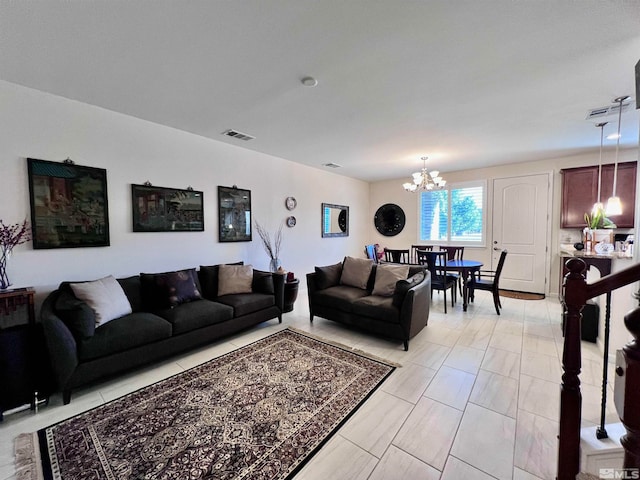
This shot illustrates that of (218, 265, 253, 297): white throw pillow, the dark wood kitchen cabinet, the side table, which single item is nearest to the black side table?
(218, 265, 253, 297): white throw pillow

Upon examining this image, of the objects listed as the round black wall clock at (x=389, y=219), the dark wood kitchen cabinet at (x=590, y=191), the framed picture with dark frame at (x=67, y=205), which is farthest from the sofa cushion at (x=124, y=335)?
the dark wood kitchen cabinet at (x=590, y=191)

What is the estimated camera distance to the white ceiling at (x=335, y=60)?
1647 millimetres

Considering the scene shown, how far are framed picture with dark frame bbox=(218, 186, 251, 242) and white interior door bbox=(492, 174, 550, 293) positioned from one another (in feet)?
16.5

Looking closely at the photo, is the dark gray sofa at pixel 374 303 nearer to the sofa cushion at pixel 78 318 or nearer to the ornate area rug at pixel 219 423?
the ornate area rug at pixel 219 423

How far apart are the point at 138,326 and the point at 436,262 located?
389 centimetres

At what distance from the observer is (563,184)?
4.88 m

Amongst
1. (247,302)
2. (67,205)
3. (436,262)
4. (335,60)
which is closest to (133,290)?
(67,205)

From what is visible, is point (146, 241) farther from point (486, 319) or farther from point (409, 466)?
point (486, 319)

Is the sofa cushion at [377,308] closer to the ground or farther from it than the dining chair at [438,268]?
closer to the ground

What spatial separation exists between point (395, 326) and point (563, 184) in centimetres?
455

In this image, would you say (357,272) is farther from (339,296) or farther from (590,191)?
(590,191)

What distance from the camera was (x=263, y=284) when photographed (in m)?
3.70

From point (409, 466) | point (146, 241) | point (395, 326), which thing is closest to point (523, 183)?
point (395, 326)

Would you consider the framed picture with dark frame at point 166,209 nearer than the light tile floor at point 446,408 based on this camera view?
No
